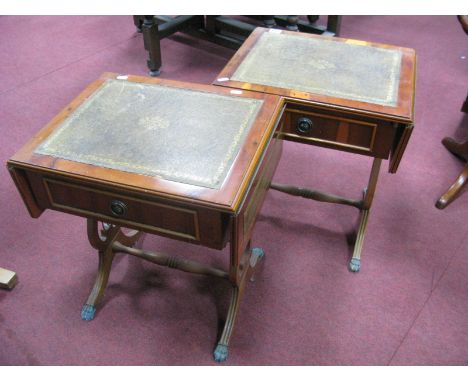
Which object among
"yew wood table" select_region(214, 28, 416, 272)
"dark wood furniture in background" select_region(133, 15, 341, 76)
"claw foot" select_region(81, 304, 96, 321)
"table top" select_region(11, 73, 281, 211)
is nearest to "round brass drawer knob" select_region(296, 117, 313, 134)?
"yew wood table" select_region(214, 28, 416, 272)

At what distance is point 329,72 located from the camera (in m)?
1.45

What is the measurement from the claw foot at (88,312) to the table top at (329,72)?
916 mm

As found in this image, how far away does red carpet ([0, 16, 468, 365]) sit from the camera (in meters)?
1.48

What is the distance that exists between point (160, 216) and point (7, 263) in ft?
3.36

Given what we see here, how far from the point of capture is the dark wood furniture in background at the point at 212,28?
9.30 ft

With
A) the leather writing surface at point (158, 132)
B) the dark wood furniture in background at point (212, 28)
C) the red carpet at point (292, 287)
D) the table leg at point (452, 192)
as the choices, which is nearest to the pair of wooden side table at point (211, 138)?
the leather writing surface at point (158, 132)

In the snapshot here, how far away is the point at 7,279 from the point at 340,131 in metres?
1.32

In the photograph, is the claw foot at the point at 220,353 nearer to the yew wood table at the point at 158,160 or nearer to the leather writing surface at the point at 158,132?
the yew wood table at the point at 158,160

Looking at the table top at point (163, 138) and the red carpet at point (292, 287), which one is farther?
the red carpet at point (292, 287)

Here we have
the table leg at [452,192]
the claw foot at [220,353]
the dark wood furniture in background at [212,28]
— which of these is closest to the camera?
Result: the claw foot at [220,353]

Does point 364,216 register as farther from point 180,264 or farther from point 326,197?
point 180,264

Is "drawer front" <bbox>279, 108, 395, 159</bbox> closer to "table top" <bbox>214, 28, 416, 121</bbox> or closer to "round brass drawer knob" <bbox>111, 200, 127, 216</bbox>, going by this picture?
"table top" <bbox>214, 28, 416, 121</bbox>

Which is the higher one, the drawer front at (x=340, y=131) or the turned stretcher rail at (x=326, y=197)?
the drawer front at (x=340, y=131)

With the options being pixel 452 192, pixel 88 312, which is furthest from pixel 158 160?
pixel 452 192
